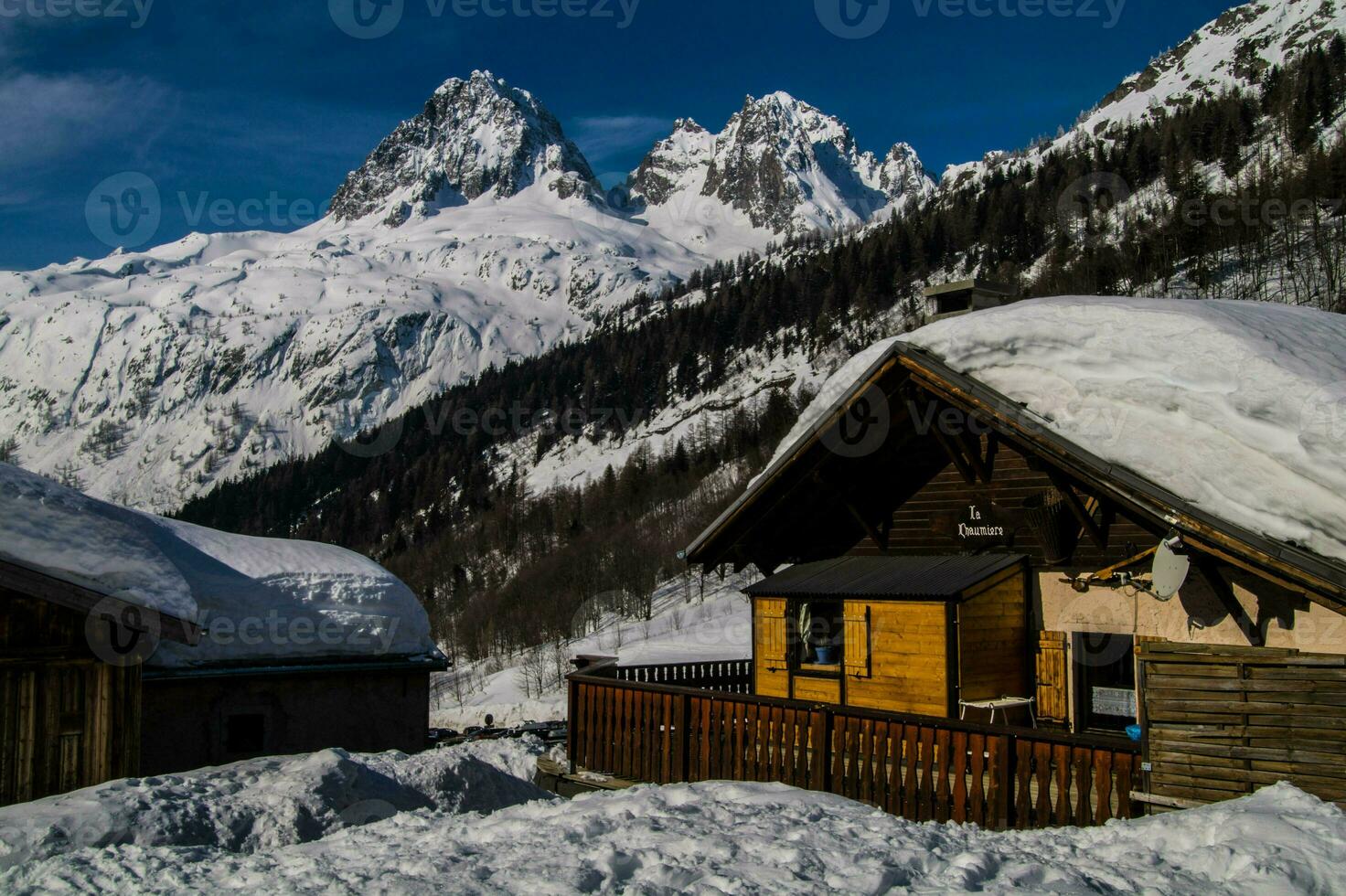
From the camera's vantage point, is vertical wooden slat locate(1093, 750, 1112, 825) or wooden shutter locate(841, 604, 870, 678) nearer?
vertical wooden slat locate(1093, 750, 1112, 825)

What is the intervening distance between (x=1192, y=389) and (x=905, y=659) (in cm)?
449

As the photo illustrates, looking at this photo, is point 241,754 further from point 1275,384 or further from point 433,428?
point 433,428

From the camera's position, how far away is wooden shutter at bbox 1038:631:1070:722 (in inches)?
471

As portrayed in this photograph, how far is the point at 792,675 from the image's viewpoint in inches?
545

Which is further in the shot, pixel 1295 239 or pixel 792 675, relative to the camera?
pixel 1295 239

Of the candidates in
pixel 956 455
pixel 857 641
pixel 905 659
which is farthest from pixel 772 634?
pixel 956 455

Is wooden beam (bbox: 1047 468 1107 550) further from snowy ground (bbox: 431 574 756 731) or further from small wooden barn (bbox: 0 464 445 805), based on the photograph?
snowy ground (bbox: 431 574 756 731)

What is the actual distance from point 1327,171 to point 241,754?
286 feet

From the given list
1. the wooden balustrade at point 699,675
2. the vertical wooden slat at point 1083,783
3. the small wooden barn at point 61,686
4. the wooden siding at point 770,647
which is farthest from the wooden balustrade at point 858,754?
the small wooden barn at point 61,686

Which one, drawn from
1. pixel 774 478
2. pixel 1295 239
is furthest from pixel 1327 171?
pixel 774 478

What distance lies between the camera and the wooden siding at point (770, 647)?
13953 millimetres

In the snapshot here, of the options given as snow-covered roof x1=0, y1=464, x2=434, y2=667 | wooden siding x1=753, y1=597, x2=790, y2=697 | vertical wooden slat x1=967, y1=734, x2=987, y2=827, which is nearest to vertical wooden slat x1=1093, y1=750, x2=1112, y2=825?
vertical wooden slat x1=967, y1=734, x2=987, y2=827

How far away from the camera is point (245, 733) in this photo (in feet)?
53.8

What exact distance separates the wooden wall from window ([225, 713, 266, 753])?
3.49m
